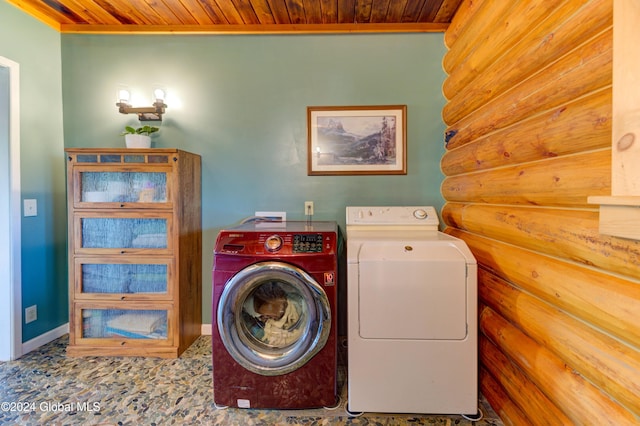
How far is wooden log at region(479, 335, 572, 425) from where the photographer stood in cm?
110

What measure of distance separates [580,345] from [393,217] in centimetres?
122

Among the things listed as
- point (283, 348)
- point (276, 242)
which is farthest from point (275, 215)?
point (283, 348)

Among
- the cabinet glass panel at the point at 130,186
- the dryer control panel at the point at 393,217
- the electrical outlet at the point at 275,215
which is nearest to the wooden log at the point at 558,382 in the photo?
the dryer control panel at the point at 393,217

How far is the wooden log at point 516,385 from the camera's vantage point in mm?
1099

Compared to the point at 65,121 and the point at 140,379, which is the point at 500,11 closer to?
the point at 140,379

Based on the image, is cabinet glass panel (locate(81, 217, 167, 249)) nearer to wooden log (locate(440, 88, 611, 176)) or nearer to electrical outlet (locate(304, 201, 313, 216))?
electrical outlet (locate(304, 201, 313, 216))

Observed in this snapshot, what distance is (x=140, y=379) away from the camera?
1768 millimetres

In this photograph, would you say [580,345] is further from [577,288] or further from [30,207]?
[30,207]

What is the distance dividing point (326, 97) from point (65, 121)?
89.4 inches

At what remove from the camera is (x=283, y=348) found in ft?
5.11

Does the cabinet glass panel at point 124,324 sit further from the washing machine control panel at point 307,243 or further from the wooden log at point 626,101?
the wooden log at point 626,101

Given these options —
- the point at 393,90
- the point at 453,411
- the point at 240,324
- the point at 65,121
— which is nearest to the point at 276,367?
the point at 240,324

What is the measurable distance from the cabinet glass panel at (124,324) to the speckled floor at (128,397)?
0.17 metres

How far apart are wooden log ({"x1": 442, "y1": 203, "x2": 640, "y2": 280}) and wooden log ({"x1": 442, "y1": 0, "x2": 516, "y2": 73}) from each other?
1.05 meters
